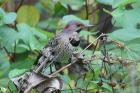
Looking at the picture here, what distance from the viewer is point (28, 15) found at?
3.31 metres

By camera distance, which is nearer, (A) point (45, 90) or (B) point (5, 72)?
(A) point (45, 90)

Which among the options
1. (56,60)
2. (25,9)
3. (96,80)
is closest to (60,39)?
(56,60)

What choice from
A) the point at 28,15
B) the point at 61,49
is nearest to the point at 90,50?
the point at 61,49

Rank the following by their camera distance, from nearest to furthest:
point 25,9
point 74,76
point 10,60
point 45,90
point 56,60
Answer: point 45,90
point 56,60
point 74,76
point 10,60
point 25,9

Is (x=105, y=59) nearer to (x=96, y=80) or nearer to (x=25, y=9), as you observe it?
(x=96, y=80)

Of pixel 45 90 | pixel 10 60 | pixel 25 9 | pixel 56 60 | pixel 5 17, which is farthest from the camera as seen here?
pixel 25 9

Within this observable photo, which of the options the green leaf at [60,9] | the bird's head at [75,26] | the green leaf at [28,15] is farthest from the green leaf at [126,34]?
the green leaf at [28,15]

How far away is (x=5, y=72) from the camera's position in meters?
2.62

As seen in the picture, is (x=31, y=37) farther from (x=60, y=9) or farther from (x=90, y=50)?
(x=60, y=9)

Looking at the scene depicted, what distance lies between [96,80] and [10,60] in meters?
0.81

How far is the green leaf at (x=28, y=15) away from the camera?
129 inches

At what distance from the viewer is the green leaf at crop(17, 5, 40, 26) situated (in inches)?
129

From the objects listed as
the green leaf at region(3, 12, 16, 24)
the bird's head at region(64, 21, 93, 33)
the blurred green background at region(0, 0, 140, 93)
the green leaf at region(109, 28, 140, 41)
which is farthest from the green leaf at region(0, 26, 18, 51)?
the green leaf at region(109, 28, 140, 41)

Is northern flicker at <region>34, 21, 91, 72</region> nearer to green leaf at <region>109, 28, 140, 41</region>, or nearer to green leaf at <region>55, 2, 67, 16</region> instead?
green leaf at <region>109, 28, 140, 41</region>
